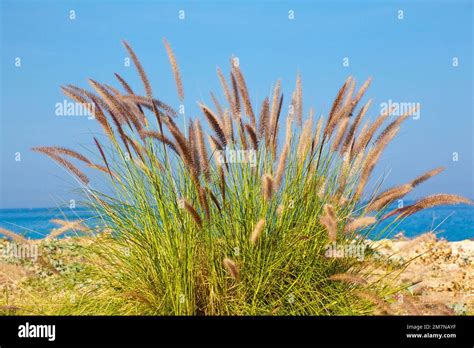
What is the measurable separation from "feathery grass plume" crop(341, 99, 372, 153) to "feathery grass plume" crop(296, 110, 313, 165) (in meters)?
0.24

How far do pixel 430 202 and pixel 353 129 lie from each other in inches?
26.0

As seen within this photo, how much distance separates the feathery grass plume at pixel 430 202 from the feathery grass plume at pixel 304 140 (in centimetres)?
67

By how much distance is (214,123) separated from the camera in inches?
137

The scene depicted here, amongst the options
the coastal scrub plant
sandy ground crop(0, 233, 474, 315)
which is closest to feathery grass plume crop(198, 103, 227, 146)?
the coastal scrub plant

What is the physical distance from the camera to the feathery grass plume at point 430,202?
3.51 metres

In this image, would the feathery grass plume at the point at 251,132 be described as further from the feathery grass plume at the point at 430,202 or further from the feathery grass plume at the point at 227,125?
the feathery grass plume at the point at 430,202

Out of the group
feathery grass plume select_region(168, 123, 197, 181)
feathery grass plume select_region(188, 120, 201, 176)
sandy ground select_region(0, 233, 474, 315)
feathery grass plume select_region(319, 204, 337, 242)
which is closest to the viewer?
feathery grass plume select_region(319, 204, 337, 242)

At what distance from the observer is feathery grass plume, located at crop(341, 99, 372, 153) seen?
12.3 feet

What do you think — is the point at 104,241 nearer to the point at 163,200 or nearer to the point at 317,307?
the point at 163,200

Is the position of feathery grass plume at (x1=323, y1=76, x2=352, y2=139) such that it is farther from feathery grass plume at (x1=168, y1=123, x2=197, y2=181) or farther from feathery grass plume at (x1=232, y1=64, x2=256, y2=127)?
feathery grass plume at (x1=168, y1=123, x2=197, y2=181)
